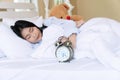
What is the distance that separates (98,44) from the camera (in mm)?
1256

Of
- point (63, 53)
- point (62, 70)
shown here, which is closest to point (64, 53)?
point (63, 53)

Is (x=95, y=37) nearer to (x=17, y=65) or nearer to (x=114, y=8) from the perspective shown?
(x=17, y=65)

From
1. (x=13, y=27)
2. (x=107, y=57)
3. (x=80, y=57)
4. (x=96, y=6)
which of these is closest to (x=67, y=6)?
(x=96, y=6)

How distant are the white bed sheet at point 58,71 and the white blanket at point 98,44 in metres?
0.04

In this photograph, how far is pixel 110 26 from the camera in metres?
1.52

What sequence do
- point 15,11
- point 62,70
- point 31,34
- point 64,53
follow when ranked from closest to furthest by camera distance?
1. point 62,70
2. point 64,53
3. point 31,34
4. point 15,11

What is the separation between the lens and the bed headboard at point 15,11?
241 cm

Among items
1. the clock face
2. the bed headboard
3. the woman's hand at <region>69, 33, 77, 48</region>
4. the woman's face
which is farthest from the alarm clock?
the bed headboard

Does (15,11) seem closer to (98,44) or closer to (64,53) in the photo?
(64,53)

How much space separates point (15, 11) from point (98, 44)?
5.03 ft

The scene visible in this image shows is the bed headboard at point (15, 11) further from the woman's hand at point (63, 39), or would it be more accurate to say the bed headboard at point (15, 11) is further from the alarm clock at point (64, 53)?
the alarm clock at point (64, 53)

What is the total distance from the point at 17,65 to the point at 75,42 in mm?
406

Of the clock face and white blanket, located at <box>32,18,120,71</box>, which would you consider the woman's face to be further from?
the clock face

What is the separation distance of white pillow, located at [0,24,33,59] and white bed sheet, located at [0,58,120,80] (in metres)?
0.23
